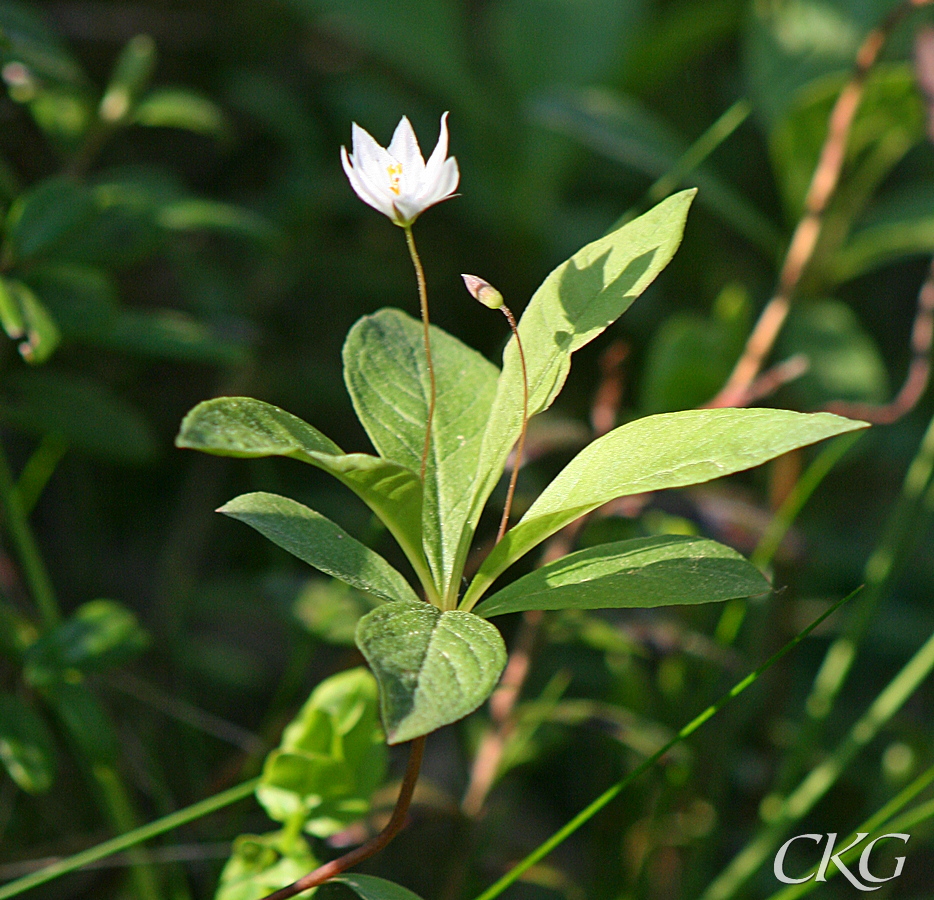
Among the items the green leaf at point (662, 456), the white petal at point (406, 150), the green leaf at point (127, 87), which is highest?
the green leaf at point (127, 87)

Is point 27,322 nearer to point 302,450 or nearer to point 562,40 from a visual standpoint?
point 302,450

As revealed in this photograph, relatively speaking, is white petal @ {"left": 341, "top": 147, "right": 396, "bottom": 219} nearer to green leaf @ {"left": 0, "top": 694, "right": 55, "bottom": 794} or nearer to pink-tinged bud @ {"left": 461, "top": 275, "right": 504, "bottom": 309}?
pink-tinged bud @ {"left": 461, "top": 275, "right": 504, "bottom": 309}

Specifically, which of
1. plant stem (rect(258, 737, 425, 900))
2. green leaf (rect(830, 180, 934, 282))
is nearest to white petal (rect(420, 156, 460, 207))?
plant stem (rect(258, 737, 425, 900))

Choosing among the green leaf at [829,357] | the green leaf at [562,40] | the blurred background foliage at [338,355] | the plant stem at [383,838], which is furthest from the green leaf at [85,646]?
the green leaf at [562,40]

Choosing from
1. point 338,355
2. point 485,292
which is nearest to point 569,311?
point 485,292

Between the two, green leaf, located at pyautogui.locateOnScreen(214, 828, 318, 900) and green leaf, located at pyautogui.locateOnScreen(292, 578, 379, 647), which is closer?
green leaf, located at pyautogui.locateOnScreen(214, 828, 318, 900)

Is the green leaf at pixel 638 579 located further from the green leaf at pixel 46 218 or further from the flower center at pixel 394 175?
the green leaf at pixel 46 218

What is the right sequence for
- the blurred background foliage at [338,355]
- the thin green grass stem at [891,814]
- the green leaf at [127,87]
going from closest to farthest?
the thin green grass stem at [891,814] → the blurred background foliage at [338,355] → the green leaf at [127,87]
